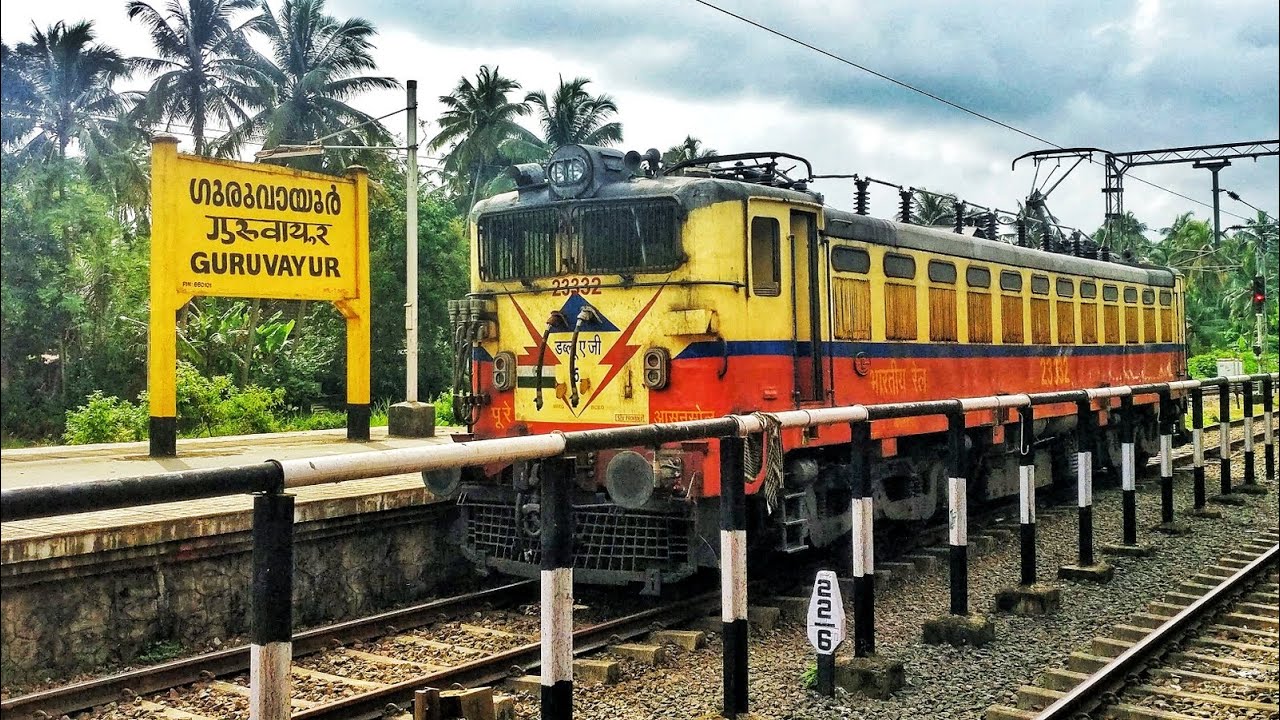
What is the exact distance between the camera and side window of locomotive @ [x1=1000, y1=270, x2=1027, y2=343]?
1270 centimetres

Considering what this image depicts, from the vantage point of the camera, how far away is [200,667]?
266 inches

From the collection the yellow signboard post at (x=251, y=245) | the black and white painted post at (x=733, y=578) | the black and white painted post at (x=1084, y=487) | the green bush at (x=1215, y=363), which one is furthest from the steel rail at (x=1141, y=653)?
the green bush at (x=1215, y=363)

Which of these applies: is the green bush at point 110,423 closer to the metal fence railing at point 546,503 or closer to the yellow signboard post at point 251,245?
the yellow signboard post at point 251,245

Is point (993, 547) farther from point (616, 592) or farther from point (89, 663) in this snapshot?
point (89, 663)

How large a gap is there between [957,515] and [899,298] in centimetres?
336

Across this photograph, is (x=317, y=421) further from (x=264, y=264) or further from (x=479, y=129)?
(x=479, y=129)

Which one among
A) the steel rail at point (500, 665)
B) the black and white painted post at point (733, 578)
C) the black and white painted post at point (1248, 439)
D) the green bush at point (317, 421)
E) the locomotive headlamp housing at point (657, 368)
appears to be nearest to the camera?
the black and white painted post at point (733, 578)

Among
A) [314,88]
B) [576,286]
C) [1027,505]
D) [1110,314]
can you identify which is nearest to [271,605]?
[576,286]

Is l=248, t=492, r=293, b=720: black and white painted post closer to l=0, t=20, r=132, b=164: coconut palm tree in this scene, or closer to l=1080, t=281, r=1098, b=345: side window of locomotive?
l=0, t=20, r=132, b=164: coconut palm tree

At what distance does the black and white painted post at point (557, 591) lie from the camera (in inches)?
169

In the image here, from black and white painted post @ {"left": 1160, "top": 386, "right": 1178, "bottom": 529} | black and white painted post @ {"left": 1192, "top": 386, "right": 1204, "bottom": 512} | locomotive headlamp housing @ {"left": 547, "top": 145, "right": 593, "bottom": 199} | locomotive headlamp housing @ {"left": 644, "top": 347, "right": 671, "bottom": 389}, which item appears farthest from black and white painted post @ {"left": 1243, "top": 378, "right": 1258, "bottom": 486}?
locomotive headlamp housing @ {"left": 547, "top": 145, "right": 593, "bottom": 199}

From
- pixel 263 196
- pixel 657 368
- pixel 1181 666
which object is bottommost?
pixel 1181 666

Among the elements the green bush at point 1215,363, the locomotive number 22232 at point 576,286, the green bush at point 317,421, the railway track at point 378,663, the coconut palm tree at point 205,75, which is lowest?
the railway track at point 378,663

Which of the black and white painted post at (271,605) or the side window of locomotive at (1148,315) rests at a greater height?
the side window of locomotive at (1148,315)
